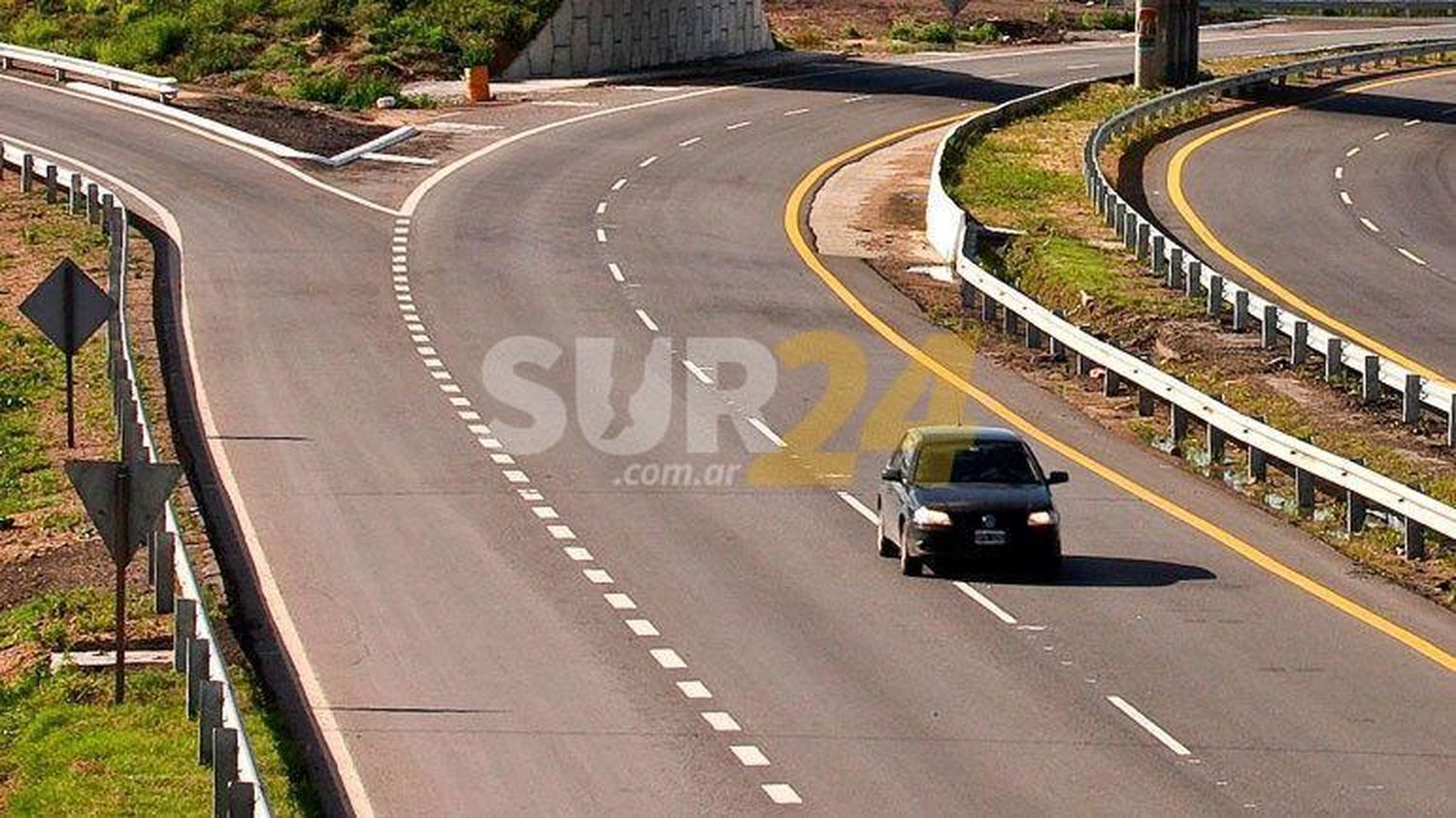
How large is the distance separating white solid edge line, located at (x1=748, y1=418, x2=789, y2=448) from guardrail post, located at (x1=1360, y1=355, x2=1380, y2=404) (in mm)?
7323

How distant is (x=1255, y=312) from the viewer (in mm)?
39500

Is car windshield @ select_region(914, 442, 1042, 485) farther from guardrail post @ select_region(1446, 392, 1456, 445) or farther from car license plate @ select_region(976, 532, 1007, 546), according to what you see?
guardrail post @ select_region(1446, 392, 1456, 445)

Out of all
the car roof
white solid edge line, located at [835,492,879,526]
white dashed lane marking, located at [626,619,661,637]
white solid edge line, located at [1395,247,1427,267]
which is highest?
the car roof

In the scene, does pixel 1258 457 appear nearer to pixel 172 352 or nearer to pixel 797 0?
pixel 172 352

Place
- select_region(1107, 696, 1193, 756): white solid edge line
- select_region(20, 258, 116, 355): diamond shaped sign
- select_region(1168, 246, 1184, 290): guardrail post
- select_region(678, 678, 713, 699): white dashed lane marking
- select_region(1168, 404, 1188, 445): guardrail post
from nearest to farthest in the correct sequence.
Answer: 1. select_region(1107, 696, 1193, 756): white solid edge line
2. select_region(678, 678, 713, 699): white dashed lane marking
3. select_region(20, 258, 116, 355): diamond shaped sign
4. select_region(1168, 404, 1188, 445): guardrail post
5. select_region(1168, 246, 1184, 290): guardrail post

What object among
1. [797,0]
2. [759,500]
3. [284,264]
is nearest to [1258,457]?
[759,500]

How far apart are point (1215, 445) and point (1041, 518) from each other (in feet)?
21.7

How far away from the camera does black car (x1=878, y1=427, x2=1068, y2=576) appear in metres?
25.4

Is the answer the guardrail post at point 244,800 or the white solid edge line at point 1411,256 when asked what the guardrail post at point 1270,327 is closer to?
the white solid edge line at point 1411,256

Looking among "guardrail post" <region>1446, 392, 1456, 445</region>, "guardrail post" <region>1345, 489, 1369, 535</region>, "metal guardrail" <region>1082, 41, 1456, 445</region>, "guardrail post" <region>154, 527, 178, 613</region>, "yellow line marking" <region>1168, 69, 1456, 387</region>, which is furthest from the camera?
"yellow line marking" <region>1168, 69, 1456, 387</region>

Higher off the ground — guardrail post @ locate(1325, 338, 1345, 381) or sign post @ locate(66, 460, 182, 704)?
sign post @ locate(66, 460, 182, 704)

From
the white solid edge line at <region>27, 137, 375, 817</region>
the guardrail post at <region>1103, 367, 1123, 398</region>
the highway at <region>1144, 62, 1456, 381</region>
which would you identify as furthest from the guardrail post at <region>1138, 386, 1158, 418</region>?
the white solid edge line at <region>27, 137, 375, 817</region>

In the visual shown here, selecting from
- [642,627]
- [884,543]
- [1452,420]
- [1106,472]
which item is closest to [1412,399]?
[1452,420]

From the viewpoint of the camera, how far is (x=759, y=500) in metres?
29.5
